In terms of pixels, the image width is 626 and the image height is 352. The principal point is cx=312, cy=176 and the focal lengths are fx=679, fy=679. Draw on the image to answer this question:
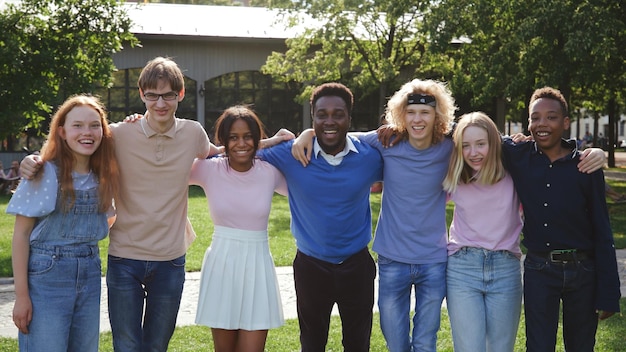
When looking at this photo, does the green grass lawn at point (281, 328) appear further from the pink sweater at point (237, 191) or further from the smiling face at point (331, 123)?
the smiling face at point (331, 123)

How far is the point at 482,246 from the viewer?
429cm

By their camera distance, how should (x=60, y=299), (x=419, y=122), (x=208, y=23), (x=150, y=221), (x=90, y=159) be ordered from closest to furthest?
(x=60, y=299), (x=90, y=159), (x=150, y=221), (x=419, y=122), (x=208, y=23)

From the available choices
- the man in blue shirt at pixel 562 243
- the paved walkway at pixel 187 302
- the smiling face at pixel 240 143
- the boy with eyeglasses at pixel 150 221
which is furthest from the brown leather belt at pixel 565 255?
the paved walkway at pixel 187 302

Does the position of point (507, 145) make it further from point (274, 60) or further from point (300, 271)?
point (274, 60)

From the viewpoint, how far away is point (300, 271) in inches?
179

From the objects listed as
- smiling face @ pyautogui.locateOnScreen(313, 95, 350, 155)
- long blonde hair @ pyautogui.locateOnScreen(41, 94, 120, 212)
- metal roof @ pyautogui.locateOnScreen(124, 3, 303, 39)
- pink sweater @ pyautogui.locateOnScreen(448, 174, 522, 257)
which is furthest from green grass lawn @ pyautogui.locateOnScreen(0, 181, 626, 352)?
metal roof @ pyautogui.locateOnScreen(124, 3, 303, 39)

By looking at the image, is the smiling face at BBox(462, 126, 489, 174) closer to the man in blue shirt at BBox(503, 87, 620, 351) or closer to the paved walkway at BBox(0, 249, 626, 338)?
the man in blue shirt at BBox(503, 87, 620, 351)

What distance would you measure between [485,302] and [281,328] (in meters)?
2.85

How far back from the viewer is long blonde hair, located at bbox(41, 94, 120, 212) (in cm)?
389

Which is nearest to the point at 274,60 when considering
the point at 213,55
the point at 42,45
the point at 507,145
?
the point at 213,55

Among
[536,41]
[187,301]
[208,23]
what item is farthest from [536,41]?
[208,23]

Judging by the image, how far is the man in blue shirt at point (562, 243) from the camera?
4.21 m

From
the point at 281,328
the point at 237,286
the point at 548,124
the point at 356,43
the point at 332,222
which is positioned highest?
the point at 356,43

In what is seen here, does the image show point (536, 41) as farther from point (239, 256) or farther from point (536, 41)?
point (239, 256)
